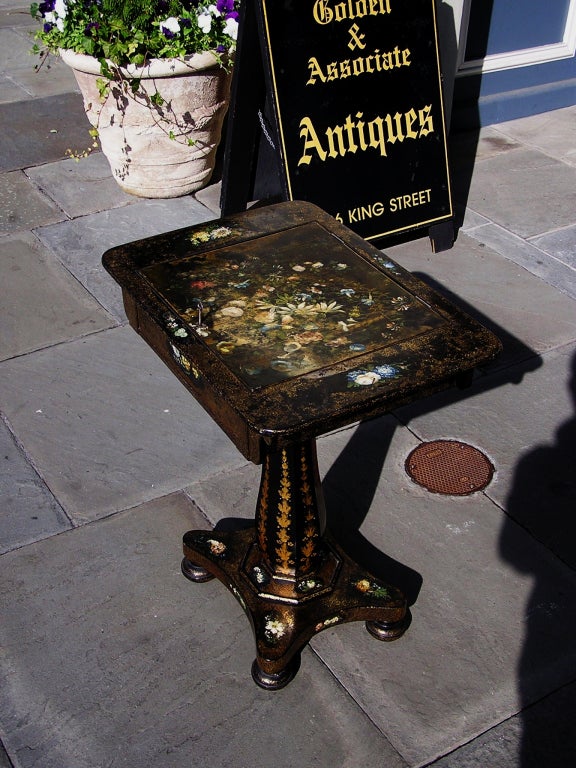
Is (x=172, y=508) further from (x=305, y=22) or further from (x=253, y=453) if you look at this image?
(x=305, y=22)

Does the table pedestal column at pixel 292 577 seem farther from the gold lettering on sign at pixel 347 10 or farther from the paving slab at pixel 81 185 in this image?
the paving slab at pixel 81 185

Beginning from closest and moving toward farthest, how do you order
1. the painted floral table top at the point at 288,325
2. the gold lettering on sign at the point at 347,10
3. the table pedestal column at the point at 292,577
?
the painted floral table top at the point at 288,325
the table pedestal column at the point at 292,577
the gold lettering on sign at the point at 347,10

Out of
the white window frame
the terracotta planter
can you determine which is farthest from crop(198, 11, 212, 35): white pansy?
the white window frame

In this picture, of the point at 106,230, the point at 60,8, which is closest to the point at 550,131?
the point at 106,230

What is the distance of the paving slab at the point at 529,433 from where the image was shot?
10.4 feet

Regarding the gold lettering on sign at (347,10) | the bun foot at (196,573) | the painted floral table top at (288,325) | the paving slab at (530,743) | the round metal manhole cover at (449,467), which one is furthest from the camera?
the gold lettering on sign at (347,10)

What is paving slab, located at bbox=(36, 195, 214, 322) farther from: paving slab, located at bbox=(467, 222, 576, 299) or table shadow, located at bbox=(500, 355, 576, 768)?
table shadow, located at bbox=(500, 355, 576, 768)

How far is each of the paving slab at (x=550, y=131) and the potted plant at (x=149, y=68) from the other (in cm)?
220

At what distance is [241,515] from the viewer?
315cm

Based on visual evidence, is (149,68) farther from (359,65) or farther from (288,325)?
(288,325)

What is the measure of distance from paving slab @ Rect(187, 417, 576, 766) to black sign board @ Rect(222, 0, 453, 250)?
1.44 meters

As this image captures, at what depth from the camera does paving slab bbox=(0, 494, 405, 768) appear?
242cm

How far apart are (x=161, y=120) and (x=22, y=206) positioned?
Result: 1.00 metres

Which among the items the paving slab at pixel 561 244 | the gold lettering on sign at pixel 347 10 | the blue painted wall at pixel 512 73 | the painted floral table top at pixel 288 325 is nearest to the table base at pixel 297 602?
the painted floral table top at pixel 288 325
